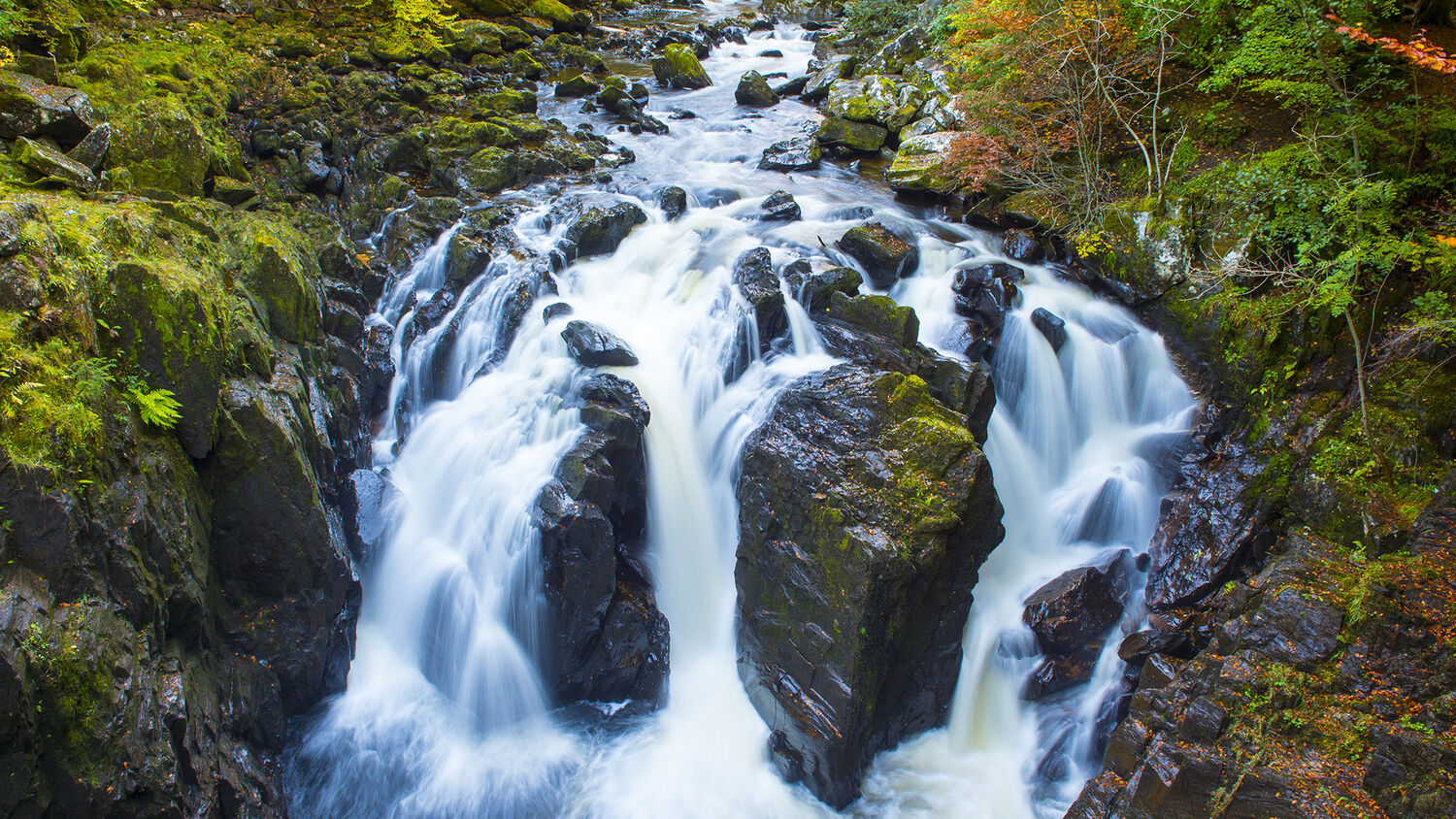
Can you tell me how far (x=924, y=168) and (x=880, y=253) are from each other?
12.4 feet

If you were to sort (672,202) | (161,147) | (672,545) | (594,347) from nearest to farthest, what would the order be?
(672,545), (161,147), (594,347), (672,202)

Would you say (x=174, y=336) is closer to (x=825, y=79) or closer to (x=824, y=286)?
(x=824, y=286)

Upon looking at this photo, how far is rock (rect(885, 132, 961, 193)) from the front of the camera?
42.8 feet

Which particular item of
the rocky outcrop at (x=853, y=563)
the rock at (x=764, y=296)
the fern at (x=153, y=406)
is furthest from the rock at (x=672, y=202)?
the fern at (x=153, y=406)

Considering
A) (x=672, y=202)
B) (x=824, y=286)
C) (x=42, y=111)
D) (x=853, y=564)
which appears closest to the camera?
→ (x=853, y=564)

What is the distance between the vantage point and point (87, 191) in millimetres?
6934

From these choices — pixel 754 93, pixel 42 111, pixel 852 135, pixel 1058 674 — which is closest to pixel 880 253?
pixel 1058 674

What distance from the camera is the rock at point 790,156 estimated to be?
1534 cm

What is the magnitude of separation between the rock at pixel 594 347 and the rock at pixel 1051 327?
5.75 m

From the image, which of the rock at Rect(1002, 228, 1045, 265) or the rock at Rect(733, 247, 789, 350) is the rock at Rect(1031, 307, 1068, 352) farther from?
the rock at Rect(733, 247, 789, 350)

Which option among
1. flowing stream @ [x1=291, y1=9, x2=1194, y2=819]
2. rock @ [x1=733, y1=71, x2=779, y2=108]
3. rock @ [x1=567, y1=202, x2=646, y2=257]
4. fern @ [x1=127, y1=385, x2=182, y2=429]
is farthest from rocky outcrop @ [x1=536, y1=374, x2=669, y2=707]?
rock @ [x1=733, y1=71, x2=779, y2=108]

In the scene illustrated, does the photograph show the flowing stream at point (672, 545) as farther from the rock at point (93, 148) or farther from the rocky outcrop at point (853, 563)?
the rock at point (93, 148)

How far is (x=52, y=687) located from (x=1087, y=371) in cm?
1089

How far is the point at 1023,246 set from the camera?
11.3 m
